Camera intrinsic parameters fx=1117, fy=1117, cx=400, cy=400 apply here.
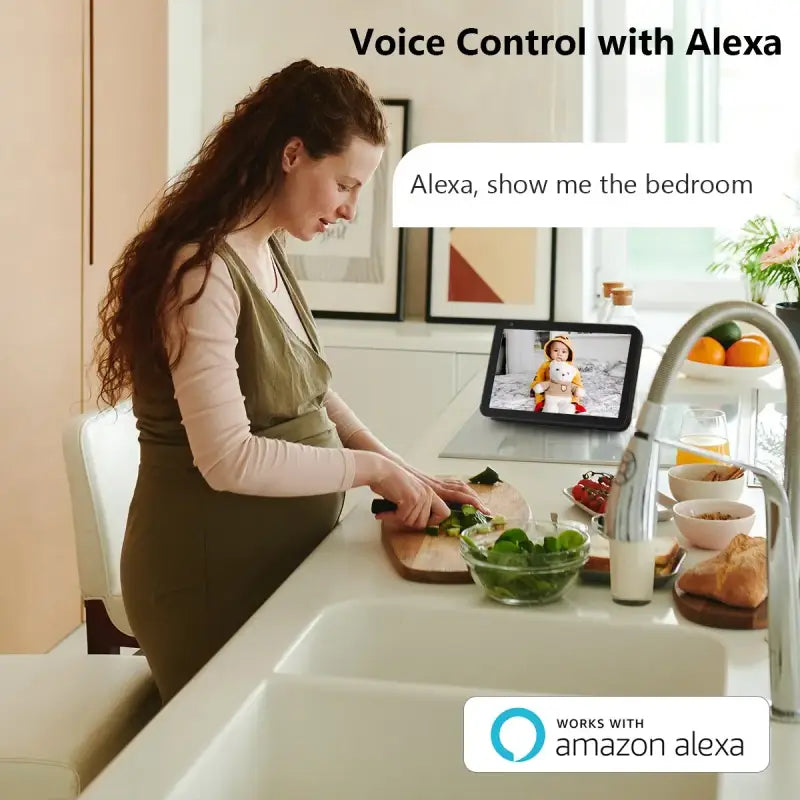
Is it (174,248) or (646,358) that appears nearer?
(174,248)

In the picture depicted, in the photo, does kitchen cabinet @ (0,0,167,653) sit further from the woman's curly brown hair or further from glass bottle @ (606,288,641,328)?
glass bottle @ (606,288,641,328)

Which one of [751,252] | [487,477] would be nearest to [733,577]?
[487,477]

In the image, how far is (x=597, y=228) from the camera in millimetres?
3684

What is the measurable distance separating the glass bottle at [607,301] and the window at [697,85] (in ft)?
0.56

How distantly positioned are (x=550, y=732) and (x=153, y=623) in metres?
0.76

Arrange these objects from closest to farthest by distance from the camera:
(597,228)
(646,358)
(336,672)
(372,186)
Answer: (336,672) → (646,358) → (372,186) → (597,228)

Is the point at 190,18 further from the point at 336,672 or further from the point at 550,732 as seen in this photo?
the point at 550,732

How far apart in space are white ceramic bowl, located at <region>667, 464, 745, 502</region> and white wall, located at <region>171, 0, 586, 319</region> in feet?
5.68

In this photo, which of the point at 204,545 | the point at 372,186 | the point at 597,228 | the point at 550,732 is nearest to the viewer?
the point at 550,732

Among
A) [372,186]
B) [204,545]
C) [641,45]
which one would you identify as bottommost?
[204,545]

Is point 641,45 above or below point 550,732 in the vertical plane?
above

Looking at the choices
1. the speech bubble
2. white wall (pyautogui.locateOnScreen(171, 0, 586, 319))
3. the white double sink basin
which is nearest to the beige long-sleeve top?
the white double sink basin

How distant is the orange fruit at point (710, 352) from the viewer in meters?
2.69

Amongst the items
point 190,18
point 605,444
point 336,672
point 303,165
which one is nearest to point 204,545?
point 336,672
